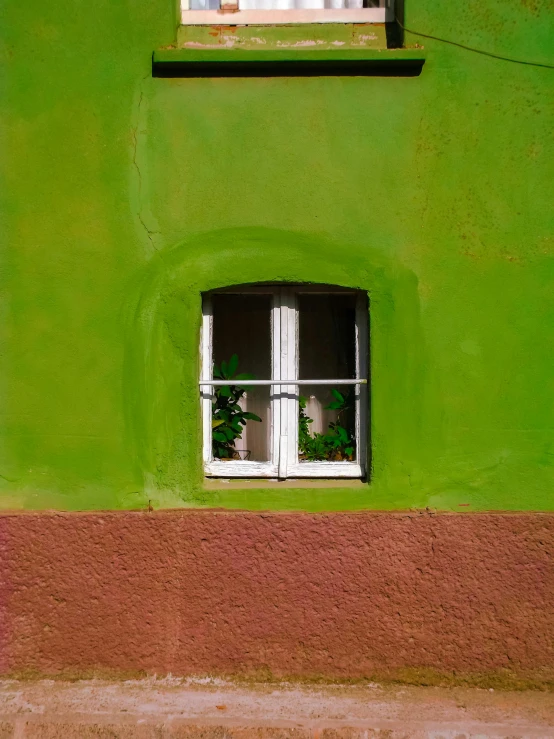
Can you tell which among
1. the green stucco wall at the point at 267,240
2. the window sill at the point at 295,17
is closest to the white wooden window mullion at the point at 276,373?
the green stucco wall at the point at 267,240

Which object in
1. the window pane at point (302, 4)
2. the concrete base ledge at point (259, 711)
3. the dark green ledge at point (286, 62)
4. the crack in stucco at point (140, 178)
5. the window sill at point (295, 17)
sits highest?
the window pane at point (302, 4)

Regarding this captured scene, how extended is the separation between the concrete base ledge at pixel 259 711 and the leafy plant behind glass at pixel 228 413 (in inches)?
51.2

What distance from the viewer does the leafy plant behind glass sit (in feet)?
12.6

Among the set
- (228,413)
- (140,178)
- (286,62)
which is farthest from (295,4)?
(228,413)

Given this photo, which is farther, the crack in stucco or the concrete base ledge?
the crack in stucco

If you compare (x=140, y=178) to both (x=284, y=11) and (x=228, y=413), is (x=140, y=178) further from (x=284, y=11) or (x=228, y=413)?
(x=228, y=413)

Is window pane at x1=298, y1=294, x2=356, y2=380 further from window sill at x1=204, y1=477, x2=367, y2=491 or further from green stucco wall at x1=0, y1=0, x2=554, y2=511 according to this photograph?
window sill at x1=204, y1=477, x2=367, y2=491

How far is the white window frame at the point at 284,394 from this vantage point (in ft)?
12.3

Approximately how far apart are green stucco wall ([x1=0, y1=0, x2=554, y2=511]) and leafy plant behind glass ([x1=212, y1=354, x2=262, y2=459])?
25cm

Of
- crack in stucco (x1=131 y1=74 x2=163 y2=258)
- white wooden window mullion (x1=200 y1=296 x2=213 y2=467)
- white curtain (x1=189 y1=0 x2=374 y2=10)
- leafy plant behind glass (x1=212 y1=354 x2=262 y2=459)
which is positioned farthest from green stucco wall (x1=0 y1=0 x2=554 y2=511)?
white curtain (x1=189 y1=0 x2=374 y2=10)

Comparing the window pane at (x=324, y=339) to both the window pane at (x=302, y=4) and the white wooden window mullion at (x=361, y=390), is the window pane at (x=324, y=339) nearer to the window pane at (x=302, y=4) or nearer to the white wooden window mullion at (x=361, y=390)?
the white wooden window mullion at (x=361, y=390)

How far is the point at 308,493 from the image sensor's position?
3.64 metres

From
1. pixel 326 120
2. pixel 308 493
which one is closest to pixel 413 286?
pixel 326 120

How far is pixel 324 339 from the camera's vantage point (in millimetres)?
3912
